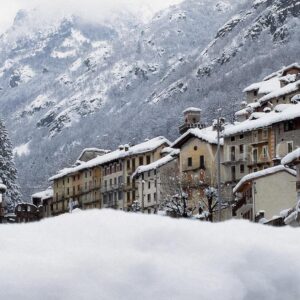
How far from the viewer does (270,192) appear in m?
59.5

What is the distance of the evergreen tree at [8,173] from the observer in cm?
9881

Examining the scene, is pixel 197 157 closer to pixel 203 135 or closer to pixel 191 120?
pixel 203 135

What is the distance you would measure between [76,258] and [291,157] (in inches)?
1903

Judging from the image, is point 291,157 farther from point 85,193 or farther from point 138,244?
point 85,193

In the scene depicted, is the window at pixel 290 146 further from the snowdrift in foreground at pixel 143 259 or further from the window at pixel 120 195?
the snowdrift in foreground at pixel 143 259

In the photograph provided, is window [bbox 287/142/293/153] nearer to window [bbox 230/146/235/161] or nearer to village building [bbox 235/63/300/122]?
village building [bbox 235/63/300/122]

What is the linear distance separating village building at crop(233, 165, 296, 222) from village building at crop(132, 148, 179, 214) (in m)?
28.0

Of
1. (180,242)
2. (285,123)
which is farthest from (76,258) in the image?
(285,123)

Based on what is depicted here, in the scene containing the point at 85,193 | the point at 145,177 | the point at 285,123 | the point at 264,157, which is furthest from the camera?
the point at 85,193

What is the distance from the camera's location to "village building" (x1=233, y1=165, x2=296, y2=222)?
190 ft

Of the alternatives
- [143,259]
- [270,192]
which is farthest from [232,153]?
[143,259]

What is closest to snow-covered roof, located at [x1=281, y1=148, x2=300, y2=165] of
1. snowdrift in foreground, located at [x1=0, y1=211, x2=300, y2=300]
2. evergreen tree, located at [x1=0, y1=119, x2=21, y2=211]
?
snowdrift in foreground, located at [x1=0, y1=211, x2=300, y2=300]

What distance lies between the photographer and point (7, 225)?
3373 millimetres

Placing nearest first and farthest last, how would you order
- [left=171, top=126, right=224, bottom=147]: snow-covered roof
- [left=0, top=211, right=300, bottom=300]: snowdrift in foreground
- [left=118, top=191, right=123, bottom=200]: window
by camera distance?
[left=0, top=211, right=300, bottom=300]: snowdrift in foreground, [left=171, top=126, right=224, bottom=147]: snow-covered roof, [left=118, top=191, right=123, bottom=200]: window
